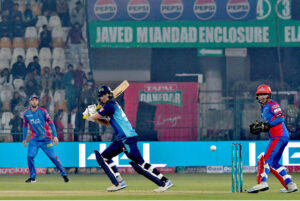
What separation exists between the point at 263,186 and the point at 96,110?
3.08 meters

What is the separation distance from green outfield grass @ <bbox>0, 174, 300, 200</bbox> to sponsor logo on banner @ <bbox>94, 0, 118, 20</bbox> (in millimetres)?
6267

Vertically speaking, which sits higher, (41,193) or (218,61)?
(218,61)

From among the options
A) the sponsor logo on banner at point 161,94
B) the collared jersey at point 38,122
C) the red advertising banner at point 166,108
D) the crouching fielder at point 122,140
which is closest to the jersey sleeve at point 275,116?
the crouching fielder at point 122,140

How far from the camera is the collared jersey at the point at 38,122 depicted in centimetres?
1688

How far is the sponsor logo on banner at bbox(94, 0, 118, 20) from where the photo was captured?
79.3ft

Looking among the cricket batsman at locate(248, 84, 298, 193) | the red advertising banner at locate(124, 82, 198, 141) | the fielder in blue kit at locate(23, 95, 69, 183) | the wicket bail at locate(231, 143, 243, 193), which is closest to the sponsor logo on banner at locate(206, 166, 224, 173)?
the red advertising banner at locate(124, 82, 198, 141)

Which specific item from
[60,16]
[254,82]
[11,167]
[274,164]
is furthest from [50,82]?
[274,164]

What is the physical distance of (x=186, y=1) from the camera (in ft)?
78.9

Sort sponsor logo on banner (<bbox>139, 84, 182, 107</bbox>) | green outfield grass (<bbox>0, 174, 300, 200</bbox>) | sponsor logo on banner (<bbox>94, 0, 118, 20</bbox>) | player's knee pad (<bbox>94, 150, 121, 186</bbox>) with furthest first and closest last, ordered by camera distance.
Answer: sponsor logo on banner (<bbox>94, 0, 118, 20</bbox>), sponsor logo on banner (<bbox>139, 84, 182, 107</bbox>), player's knee pad (<bbox>94, 150, 121, 186</bbox>), green outfield grass (<bbox>0, 174, 300, 200</bbox>)

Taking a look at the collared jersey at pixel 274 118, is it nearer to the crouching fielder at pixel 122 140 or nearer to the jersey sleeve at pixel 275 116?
the jersey sleeve at pixel 275 116

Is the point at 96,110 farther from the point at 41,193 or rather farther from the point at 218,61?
the point at 218,61

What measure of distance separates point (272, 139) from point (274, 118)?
0.37 metres

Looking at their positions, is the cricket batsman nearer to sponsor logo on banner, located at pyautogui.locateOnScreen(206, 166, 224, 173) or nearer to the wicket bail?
the wicket bail

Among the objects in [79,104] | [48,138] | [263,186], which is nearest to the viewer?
[263,186]
